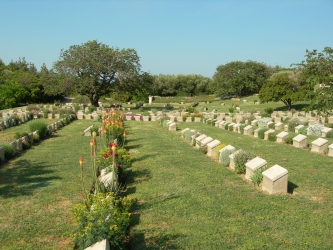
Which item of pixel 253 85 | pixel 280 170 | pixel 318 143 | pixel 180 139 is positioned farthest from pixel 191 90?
pixel 280 170

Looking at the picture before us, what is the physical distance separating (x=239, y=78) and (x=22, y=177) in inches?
1879

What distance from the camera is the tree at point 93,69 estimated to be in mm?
35406

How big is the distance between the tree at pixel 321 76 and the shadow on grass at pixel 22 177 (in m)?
9.82

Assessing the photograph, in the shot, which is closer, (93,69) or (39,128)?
(39,128)

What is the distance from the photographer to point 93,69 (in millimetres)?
35906

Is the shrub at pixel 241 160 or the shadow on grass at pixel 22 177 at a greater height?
the shrub at pixel 241 160

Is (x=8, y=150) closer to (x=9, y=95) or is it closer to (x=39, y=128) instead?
(x=39, y=128)

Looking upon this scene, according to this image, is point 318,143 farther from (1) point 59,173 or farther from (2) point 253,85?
(2) point 253,85

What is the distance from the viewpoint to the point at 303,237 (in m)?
4.81

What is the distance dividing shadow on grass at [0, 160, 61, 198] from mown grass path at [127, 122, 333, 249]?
7.69 feet

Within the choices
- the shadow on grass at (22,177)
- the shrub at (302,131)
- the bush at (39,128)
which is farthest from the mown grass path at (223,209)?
the bush at (39,128)

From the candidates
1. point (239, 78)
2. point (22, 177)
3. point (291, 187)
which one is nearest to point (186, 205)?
point (291, 187)

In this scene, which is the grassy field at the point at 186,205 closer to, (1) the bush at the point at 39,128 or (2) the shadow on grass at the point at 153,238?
(2) the shadow on grass at the point at 153,238

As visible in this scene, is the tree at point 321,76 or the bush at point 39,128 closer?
the tree at point 321,76
